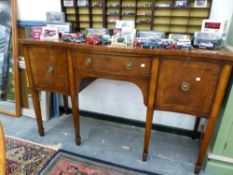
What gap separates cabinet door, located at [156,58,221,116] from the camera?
105 centimetres

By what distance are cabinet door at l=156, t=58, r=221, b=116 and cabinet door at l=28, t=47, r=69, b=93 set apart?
0.68m

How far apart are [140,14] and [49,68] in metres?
0.82

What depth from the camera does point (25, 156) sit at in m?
1.46

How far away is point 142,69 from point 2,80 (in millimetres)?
1589

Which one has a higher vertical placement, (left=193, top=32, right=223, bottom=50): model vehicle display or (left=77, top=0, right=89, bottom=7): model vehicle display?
(left=77, top=0, right=89, bottom=7): model vehicle display

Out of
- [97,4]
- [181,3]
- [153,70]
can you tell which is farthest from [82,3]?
[153,70]

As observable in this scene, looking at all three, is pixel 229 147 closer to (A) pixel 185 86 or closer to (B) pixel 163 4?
(A) pixel 185 86

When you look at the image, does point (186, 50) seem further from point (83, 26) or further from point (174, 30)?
point (83, 26)

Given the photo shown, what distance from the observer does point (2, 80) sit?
1.96m

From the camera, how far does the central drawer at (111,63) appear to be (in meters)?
1.14

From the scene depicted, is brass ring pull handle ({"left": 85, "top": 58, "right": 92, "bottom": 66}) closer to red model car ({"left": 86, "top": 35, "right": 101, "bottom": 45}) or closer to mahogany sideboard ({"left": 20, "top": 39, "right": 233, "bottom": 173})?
mahogany sideboard ({"left": 20, "top": 39, "right": 233, "bottom": 173})

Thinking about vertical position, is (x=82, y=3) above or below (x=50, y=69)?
above

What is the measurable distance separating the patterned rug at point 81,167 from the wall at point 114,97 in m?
0.58

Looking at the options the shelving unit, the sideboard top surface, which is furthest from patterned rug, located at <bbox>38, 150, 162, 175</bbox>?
the shelving unit
